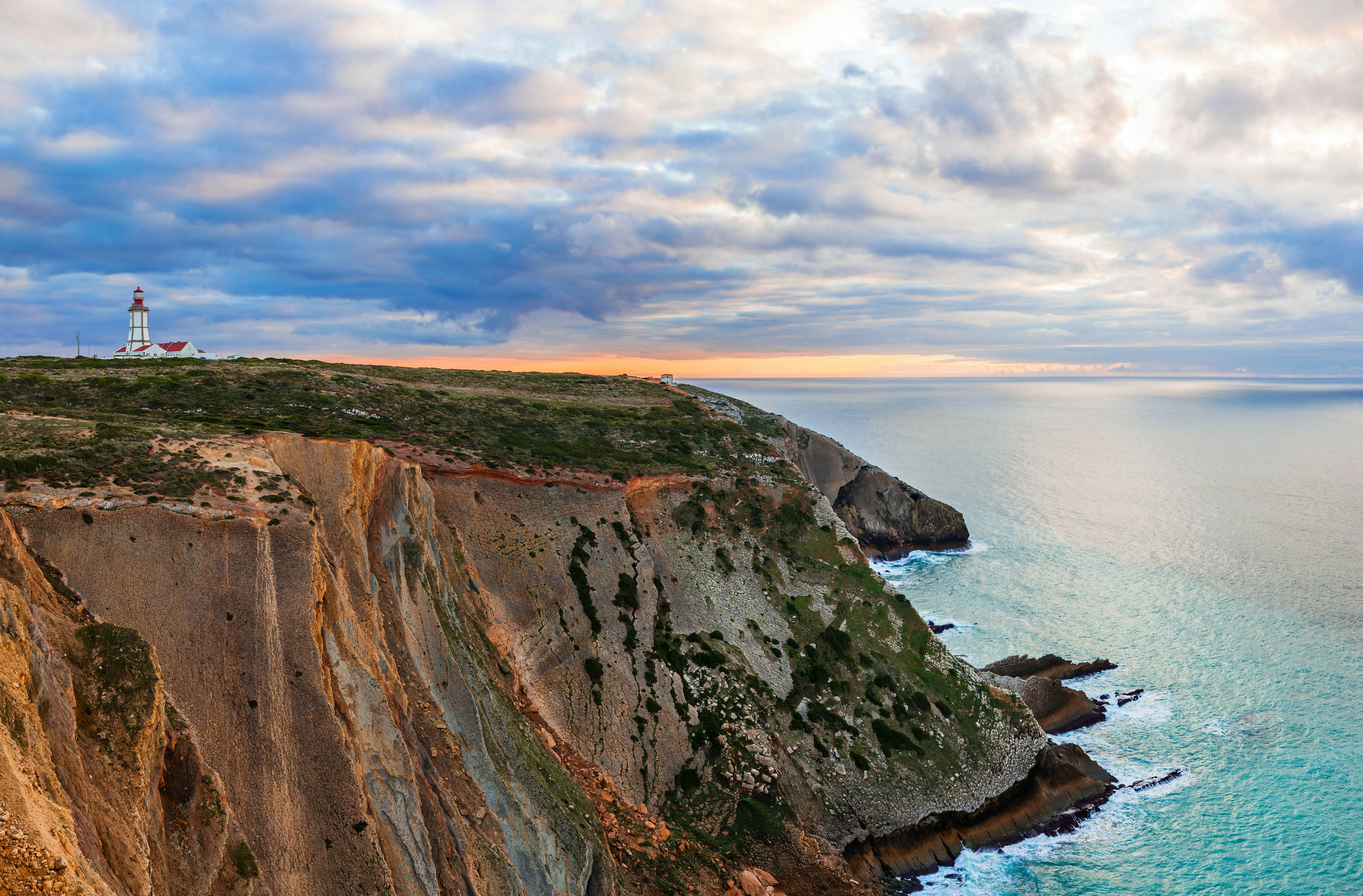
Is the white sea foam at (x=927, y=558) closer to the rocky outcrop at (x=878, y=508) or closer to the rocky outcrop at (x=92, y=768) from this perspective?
the rocky outcrop at (x=878, y=508)

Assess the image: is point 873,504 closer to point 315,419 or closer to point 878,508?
point 878,508

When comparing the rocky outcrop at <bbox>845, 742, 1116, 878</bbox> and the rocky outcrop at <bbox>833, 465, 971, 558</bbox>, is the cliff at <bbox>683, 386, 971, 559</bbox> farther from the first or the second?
the rocky outcrop at <bbox>845, 742, 1116, 878</bbox>

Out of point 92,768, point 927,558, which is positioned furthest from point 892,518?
point 92,768

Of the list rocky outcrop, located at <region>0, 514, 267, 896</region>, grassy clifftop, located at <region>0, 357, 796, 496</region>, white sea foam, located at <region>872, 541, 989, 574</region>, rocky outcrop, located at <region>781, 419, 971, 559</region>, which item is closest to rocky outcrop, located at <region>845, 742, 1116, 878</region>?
grassy clifftop, located at <region>0, 357, 796, 496</region>

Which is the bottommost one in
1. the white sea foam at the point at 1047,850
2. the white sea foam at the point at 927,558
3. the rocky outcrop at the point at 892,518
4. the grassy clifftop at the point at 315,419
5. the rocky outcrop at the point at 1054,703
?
the white sea foam at the point at 1047,850

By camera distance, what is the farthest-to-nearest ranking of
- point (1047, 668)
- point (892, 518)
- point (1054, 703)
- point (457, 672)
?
point (892, 518), point (1047, 668), point (1054, 703), point (457, 672)

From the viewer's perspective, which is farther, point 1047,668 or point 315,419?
point 1047,668

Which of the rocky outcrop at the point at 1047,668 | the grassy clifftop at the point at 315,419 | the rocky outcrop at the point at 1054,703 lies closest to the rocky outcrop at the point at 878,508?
the grassy clifftop at the point at 315,419
